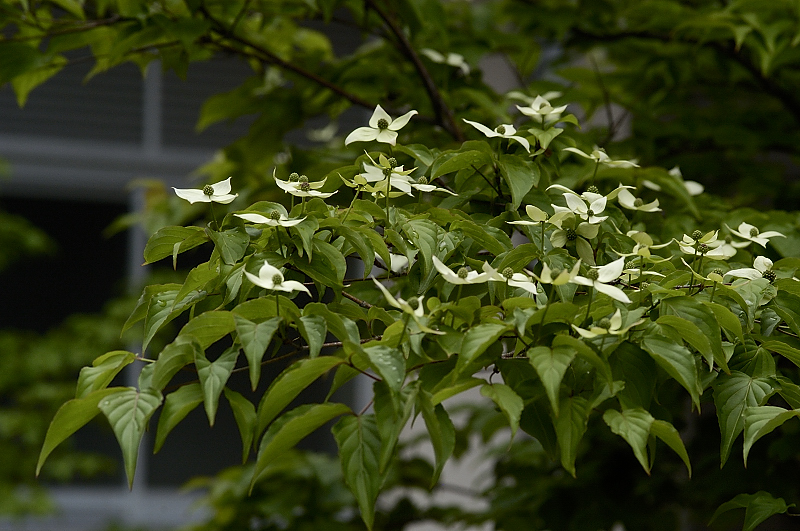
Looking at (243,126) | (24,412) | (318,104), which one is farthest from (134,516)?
(318,104)

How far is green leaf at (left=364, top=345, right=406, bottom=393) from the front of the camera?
699mm

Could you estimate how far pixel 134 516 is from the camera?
3.71 meters

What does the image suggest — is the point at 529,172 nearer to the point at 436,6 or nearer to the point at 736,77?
the point at 436,6

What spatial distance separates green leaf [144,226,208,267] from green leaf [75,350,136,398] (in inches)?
5.0

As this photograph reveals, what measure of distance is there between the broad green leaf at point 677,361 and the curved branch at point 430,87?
2.61 feet

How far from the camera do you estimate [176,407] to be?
710mm

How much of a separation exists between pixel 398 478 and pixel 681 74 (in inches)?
49.9

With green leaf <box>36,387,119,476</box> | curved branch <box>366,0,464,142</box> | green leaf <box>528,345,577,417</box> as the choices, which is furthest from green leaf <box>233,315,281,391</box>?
curved branch <box>366,0,464,142</box>

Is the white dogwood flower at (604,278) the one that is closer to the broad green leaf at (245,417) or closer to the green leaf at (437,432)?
the green leaf at (437,432)

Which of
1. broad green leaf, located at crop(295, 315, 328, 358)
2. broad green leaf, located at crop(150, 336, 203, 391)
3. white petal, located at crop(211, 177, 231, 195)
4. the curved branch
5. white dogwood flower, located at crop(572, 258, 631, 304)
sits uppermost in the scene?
white dogwood flower, located at crop(572, 258, 631, 304)

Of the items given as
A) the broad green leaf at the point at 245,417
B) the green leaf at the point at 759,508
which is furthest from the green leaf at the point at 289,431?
the green leaf at the point at 759,508

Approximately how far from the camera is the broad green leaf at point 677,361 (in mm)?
722

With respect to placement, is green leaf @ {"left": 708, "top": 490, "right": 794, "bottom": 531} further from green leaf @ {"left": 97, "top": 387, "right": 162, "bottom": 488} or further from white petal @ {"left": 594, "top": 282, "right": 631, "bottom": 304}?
green leaf @ {"left": 97, "top": 387, "right": 162, "bottom": 488}

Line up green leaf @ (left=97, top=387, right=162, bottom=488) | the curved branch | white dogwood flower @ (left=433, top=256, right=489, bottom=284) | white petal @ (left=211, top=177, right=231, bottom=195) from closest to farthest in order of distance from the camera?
green leaf @ (left=97, top=387, right=162, bottom=488), white dogwood flower @ (left=433, top=256, right=489, bottom=284), white petal @ (left=211, top=177, right=231, bottom=195), the curved branch
